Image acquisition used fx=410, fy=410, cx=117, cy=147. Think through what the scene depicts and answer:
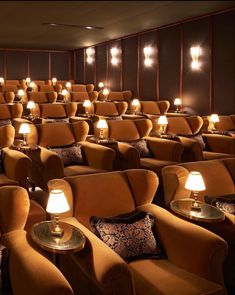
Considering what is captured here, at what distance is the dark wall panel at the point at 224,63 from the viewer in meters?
7.09

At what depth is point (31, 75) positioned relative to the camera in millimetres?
14531

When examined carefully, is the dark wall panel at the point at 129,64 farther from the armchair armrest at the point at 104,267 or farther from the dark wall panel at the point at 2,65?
the armchair armrest at the point at 104,267

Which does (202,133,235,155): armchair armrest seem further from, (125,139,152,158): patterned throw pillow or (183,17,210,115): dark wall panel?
(183,17,210,115): dark wall panel

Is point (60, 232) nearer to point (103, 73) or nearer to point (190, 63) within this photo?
point (190, 63)

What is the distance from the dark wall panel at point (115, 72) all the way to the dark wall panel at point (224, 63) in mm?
3907

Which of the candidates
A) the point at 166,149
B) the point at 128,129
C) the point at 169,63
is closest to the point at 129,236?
the point at 166,149

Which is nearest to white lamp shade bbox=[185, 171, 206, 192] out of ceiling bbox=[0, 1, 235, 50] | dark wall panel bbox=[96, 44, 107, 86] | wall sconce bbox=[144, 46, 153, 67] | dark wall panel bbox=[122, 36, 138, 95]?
ceiling bbox=[0, 1, 235, 50]

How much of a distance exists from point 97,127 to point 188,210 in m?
2.63

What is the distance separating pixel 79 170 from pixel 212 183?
1557mm

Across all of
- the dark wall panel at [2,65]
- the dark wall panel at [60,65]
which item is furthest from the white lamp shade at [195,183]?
the dark wall panel at [60,65]

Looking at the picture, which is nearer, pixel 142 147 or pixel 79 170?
pixel 79 170

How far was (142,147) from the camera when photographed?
4.97 metres

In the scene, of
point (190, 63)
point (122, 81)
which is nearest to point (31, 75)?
point (122, 81)

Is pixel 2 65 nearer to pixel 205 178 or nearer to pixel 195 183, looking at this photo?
pixel 205 178
